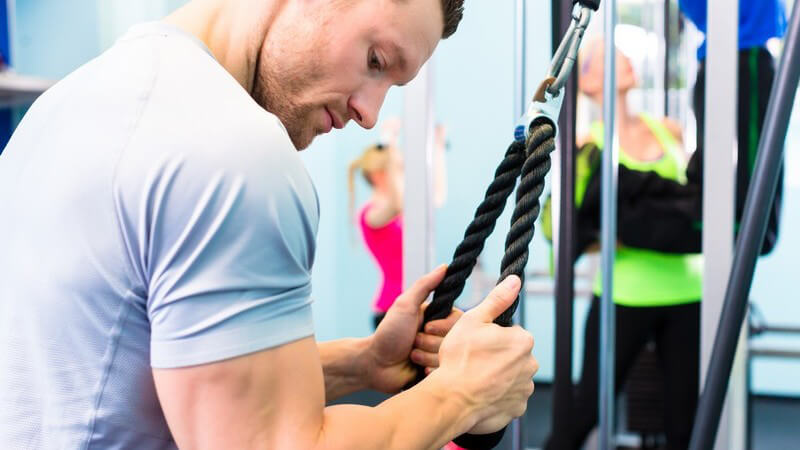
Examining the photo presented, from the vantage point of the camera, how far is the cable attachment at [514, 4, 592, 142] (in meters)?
0.74

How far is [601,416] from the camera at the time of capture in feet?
3.60

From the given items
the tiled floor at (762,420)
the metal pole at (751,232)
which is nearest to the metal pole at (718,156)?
the metal pole at (751,232)

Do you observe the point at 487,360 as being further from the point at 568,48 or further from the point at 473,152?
the point at 473,152

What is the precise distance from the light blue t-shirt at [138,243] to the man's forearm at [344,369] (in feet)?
1.07

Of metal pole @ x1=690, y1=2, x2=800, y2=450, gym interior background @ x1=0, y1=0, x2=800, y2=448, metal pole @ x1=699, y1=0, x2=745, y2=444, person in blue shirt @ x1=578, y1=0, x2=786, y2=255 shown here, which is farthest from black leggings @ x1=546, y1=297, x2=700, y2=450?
gym interior background @ x1=0, y1=0, x2=800, y2=448

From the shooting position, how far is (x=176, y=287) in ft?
1.85

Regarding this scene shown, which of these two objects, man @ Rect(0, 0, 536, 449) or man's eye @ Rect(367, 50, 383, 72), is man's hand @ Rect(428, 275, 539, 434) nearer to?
man @ Rect(0, 0, 536, 449)

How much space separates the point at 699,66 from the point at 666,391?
850 millimetres

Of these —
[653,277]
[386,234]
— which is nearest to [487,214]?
[653,277]

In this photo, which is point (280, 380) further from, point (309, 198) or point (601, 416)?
point (601, 416)

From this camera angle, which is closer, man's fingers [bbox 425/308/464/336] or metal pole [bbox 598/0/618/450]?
man's fingers [bbox 425/308/464/336]

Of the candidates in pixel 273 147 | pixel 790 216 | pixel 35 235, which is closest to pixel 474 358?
pixel 273 147

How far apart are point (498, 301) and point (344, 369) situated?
33 centimetres

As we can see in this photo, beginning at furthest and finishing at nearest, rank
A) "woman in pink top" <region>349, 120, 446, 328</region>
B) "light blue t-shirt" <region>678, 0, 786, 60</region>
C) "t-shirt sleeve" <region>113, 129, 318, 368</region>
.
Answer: "woman in pink top" <region>349, 120, 446, 328</region> → "light blue t-shirt" <region>678, 0, 786, 60</region> → "t-shirt sleeve" <region>113, 129, 318, 368</region>
